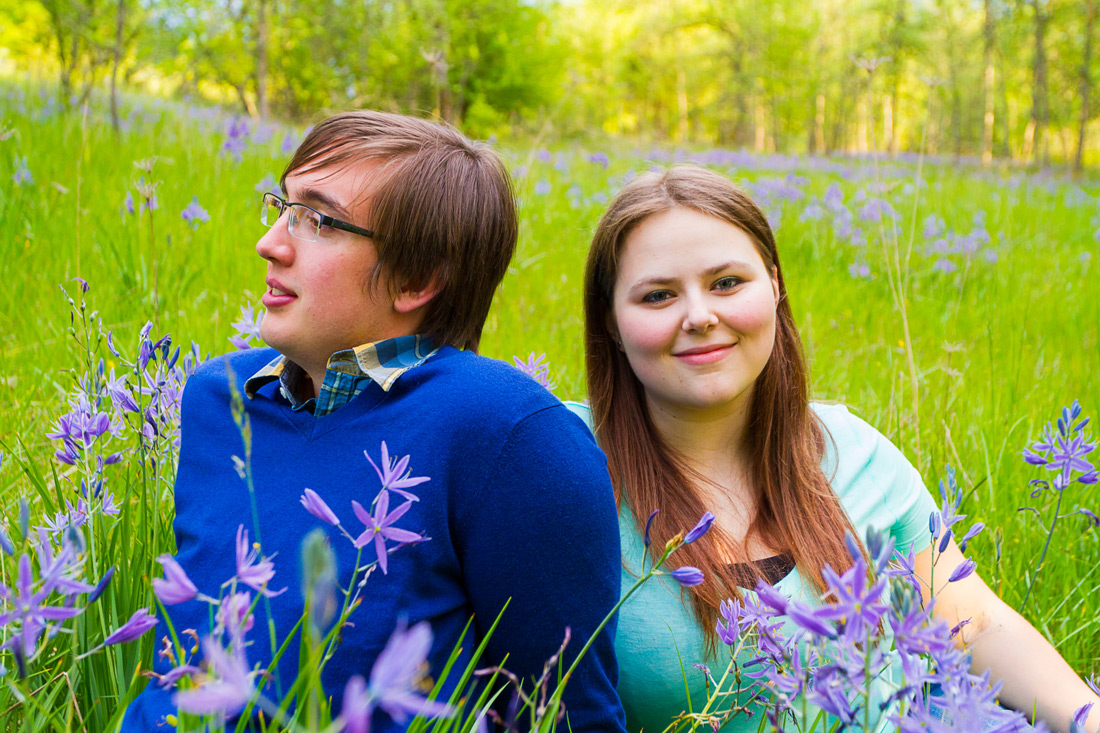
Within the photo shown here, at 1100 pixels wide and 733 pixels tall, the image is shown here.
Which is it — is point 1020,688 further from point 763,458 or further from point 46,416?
point 46,416

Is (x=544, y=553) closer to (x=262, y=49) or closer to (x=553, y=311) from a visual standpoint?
(x=553, y=311)

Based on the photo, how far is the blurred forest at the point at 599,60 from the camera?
7980 millimetres

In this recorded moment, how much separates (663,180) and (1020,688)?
4.61ft

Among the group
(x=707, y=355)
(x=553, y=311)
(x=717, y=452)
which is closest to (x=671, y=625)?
(x=717, y=452)

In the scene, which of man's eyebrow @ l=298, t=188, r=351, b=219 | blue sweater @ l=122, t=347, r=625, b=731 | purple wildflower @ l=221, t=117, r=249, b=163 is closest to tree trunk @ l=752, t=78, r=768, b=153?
purple wildflower @ l=221, t=117, r=249, b=163

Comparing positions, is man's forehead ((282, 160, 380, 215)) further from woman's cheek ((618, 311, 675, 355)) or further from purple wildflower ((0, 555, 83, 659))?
purple wildflower ((0, 555, 83, 659))

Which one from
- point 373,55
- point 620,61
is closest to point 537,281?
point 373,55

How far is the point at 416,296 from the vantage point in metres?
1.57

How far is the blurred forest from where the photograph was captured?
798 centimetres

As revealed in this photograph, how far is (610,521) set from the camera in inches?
55.1

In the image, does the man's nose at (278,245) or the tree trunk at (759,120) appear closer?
the man's nose at (278,245)

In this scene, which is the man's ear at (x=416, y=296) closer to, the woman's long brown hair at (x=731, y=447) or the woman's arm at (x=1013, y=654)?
the woman's long brown hair at (x=731, y=447)

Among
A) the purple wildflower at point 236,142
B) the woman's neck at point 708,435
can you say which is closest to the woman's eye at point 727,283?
the woman's neck at point 708,435

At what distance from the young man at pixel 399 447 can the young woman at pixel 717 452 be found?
0.38 metres
